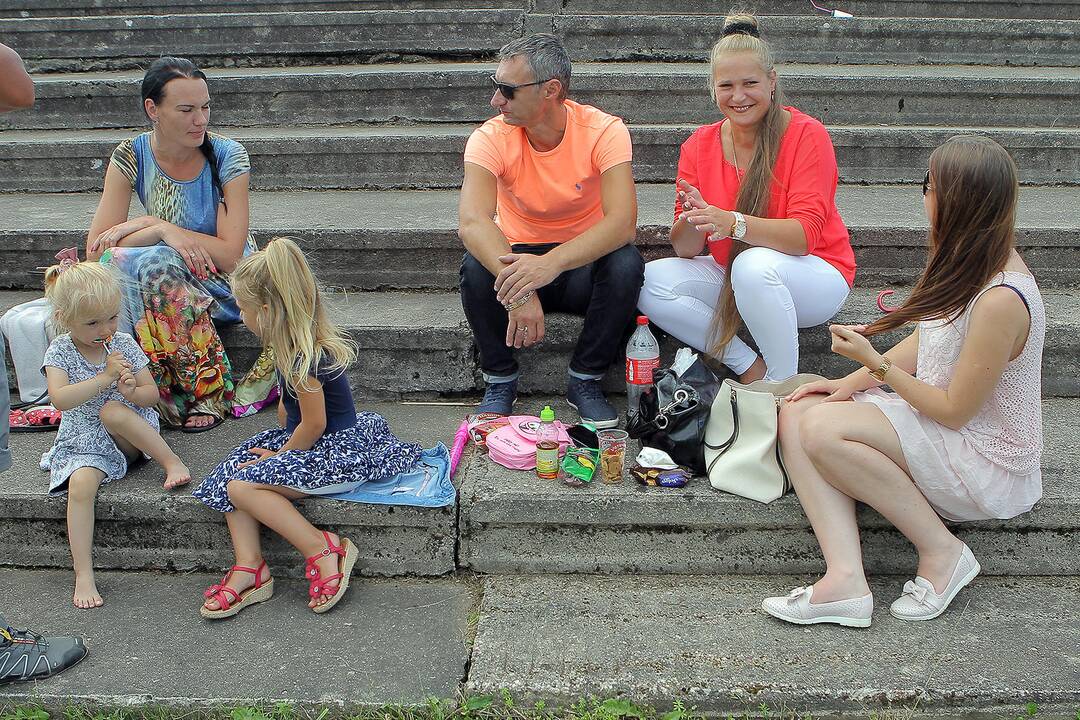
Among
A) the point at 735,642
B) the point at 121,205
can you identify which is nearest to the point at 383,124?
the point at 121,205

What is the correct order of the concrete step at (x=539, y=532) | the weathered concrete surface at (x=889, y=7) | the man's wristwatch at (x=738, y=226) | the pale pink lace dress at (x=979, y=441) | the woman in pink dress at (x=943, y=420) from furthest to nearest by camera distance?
the weathered concrete surface at (x=889, y=7) < the man's wristwatch at (x=738, y=226) < the concrete step at (x=539, y=532) < the pale pink lace dress at (x=979, y=441) < the woman in pink dress at (x=943, y=420)

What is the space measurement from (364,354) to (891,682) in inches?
87.6

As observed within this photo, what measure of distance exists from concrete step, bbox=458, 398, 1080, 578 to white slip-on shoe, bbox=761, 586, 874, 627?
27cm

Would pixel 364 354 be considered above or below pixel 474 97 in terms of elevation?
below

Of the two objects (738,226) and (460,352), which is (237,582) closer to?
(460,352)

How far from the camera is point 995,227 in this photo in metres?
2.43

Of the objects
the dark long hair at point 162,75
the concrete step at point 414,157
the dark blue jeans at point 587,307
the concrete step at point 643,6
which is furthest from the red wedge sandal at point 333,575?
the concrete step at point 643,6

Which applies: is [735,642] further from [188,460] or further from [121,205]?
[121,205]

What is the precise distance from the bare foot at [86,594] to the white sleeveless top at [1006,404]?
2.64 metres

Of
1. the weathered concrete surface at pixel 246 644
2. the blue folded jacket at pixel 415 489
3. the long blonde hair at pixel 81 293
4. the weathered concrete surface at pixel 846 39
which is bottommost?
the weathered concrete surface at pixel 246 644

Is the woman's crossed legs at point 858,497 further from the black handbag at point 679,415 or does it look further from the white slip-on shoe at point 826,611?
the black handbag at point 679,415

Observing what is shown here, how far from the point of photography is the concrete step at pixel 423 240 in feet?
12.8

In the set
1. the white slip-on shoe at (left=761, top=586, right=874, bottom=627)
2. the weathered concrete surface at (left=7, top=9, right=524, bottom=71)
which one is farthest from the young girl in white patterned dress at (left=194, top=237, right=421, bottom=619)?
the weathered concrete surface at (left=7, top=9, right=524, bottom=71)

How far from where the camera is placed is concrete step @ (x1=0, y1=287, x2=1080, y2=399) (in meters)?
3.50
